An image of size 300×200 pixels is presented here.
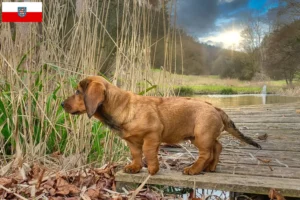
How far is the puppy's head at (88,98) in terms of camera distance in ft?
7.95

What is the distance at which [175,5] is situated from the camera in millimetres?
3947

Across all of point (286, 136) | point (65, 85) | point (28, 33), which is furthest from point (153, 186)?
point (286, 136)

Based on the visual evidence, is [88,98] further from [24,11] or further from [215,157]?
[24,11]

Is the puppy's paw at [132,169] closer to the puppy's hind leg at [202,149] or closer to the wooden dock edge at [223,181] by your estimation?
the wooden dock edge at [223,181]

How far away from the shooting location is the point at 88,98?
243 cm

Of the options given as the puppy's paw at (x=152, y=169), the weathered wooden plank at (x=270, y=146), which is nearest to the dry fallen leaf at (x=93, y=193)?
the puppy's paw at (x=152, y=169)

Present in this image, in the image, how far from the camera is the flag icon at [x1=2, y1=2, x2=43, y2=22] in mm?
3455

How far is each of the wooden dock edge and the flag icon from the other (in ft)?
5.26

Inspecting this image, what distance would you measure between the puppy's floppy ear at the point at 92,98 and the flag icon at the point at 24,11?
1.31m

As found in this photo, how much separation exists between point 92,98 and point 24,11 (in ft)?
4.87

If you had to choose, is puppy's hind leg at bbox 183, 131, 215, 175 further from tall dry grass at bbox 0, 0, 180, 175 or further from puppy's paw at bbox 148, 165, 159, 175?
tall dry grass at bbox 0, 0, 180, 175

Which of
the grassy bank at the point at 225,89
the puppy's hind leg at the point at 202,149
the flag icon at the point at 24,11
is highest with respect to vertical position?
the flag icon at the point at 24,11

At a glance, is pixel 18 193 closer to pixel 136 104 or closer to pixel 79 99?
pixel 79 99

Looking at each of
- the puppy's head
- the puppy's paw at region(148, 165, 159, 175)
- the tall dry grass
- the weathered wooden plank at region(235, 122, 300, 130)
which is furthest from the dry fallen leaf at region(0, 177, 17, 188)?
the weathered wooden plank at region(235, 122, 300, 130)
